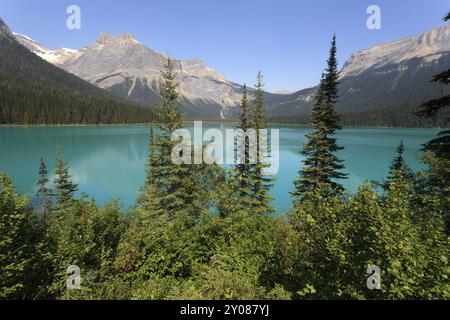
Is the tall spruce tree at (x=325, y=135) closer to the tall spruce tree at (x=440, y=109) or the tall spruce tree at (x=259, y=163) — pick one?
the tall spruce tree at (x=259, y=163)

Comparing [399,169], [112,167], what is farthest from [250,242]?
[112,167]

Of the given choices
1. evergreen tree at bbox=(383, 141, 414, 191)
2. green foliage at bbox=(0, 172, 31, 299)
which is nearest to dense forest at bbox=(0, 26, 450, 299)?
green foliage at bbox=(0, 172, 31, 299)

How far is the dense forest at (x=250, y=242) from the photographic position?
589 cm

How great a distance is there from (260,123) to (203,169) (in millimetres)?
11956

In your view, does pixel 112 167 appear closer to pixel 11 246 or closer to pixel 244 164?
pixel 244 164

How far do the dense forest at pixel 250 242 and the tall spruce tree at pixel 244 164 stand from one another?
0.11m

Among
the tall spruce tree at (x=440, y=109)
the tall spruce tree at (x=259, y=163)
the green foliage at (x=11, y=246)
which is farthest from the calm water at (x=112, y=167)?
the tall spruce tree at (x=440, y=109)

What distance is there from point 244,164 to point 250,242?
12.1m

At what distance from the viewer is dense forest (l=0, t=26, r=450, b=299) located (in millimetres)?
5891

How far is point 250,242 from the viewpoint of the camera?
40.1 ft
